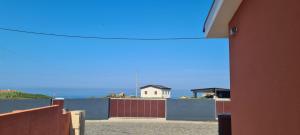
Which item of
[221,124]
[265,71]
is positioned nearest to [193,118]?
[221,124]

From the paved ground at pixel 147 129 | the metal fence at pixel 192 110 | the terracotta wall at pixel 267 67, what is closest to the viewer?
the terracotta wall at pixel 267 67

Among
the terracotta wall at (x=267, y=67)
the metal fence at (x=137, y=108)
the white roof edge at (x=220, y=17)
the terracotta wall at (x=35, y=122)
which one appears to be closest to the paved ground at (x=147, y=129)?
the metal fence at (x=137, y=108)

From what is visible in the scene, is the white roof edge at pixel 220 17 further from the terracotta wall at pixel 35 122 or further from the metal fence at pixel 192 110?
the metal fence at pixel 192 110

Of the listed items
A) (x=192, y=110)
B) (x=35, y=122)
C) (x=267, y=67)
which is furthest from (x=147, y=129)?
(x=267, y=67)

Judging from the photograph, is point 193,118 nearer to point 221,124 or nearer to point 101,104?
point 101,104

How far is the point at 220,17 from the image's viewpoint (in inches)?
181

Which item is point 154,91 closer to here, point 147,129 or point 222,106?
point 222,106

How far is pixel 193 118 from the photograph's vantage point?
64.3 ft

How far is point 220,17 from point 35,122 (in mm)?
3998

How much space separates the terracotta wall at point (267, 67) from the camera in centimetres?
224

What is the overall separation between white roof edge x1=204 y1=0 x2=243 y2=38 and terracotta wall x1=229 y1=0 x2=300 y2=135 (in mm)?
127

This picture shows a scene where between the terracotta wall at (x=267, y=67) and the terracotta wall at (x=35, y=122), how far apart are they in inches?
131

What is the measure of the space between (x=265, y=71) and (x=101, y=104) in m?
17.5

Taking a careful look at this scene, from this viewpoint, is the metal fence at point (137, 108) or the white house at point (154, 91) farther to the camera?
the white house at point (154, 91)
